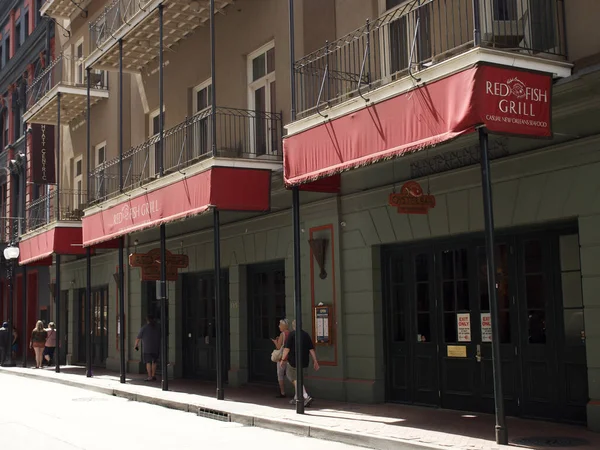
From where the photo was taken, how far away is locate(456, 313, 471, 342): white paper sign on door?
12.5 meters

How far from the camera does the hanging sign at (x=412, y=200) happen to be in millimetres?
12242

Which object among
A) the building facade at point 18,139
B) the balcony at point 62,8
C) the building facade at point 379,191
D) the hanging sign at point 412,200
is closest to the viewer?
the building facade at point 379,191

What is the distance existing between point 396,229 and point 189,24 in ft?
27.3

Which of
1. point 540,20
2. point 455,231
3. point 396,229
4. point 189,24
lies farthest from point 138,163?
point 540,20

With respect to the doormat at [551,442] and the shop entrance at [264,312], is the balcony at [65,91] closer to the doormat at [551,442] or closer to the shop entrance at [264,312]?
the shop entrance at [264,312]

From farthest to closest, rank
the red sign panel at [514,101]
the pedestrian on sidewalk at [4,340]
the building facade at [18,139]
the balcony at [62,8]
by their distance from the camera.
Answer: the building facade at [18,139], the pedestrian on sidewalk at [4,340], the balcony at [62,8], the red sign panel at [514,101]

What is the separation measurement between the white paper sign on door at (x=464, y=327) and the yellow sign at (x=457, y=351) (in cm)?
12

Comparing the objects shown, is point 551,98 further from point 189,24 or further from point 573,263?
point 189,24

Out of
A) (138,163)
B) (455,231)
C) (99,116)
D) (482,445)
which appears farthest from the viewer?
(99,116)

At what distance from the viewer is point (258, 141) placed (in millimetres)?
16766

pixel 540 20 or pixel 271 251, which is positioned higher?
pixel 540 20

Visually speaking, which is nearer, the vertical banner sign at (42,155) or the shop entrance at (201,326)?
the shop entrance at (201,326)

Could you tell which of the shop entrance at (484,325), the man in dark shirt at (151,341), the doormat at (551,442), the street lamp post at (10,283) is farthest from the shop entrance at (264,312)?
the street lamp post at (10,283)

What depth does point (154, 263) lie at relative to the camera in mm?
20250
